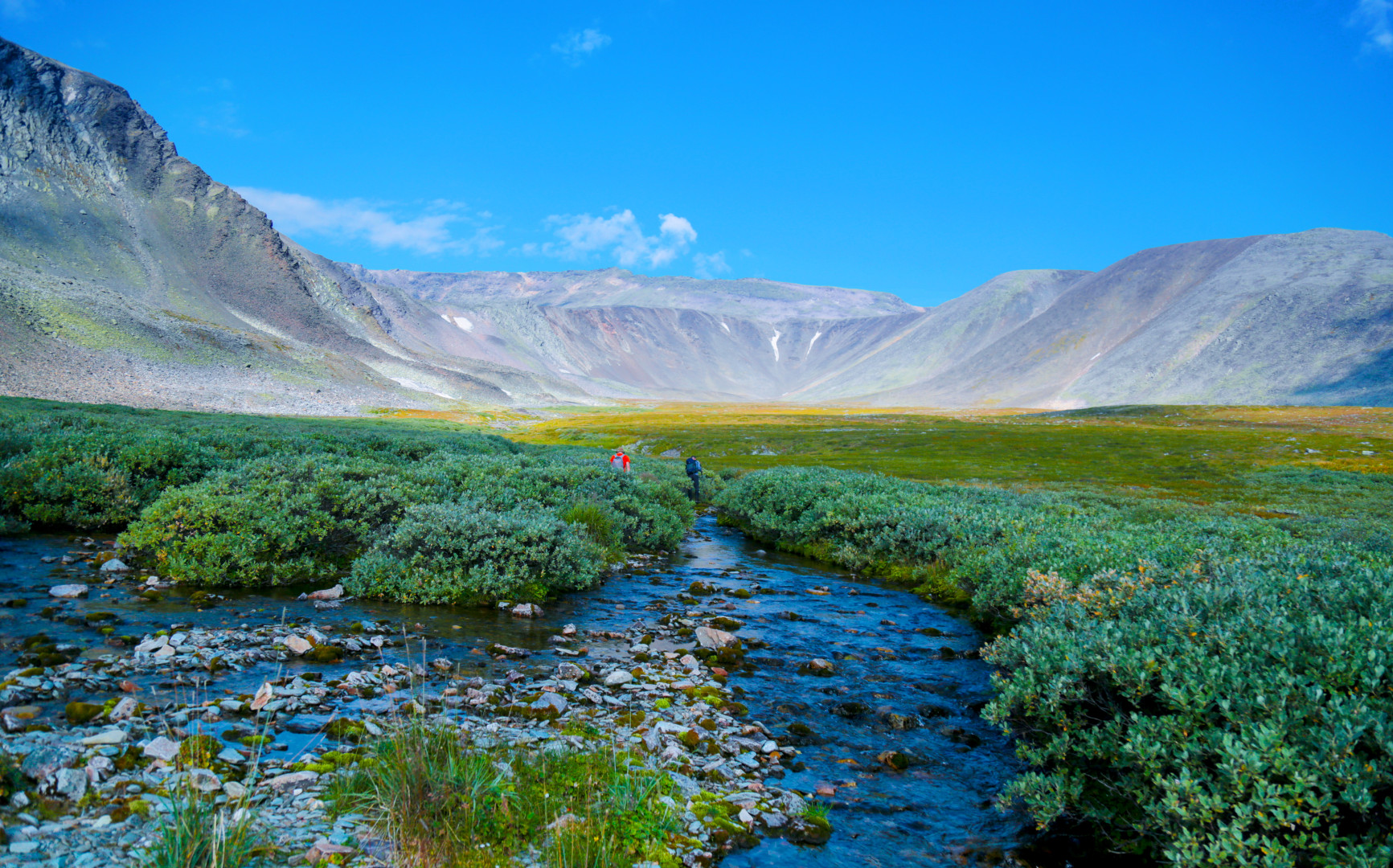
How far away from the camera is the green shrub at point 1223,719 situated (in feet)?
16.6

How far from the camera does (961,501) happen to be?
80.7ft

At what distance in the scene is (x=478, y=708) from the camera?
869cm

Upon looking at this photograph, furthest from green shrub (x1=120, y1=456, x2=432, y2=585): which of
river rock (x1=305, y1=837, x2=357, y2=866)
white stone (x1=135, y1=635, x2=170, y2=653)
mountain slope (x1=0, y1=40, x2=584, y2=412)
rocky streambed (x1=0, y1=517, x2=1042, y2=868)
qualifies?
mountain slope (x1=0, y1=40, x2=584, y2=412)

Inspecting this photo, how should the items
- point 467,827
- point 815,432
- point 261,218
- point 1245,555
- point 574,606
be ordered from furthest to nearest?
point 261,218
point 815,432
point 574,606
point 1245,555
point 467,827

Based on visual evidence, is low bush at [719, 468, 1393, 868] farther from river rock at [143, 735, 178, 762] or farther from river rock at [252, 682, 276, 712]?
river rock at [252, 682, 276, 712]

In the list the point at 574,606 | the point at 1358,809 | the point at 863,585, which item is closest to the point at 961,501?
the point at 863,585

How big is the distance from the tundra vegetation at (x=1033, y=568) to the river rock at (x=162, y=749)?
190cm

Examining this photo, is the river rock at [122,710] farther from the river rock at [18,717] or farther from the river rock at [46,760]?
the river rock at [46,760]

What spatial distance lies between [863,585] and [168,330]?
14808 centimetres

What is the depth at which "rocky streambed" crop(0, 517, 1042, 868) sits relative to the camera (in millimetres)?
5941

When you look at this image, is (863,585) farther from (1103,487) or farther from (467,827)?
(1103,487)

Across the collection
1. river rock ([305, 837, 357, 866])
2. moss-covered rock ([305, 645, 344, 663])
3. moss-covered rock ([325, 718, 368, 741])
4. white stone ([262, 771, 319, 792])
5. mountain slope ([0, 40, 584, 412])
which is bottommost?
moss-covered rock ([305, 645, 344, 663])

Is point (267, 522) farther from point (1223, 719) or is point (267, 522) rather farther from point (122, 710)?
point (1223, 719)

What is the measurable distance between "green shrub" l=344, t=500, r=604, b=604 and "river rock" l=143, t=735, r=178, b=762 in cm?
719
